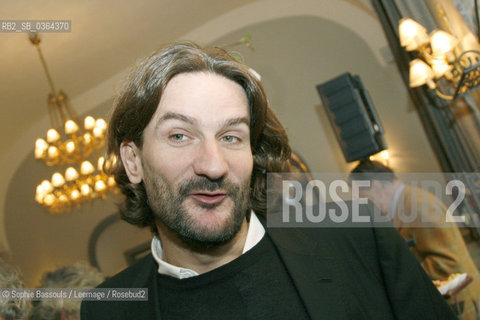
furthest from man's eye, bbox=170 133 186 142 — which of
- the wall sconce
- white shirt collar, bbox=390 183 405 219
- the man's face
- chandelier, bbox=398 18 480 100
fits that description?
the wall sconce

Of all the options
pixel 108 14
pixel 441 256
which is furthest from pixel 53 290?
pixel 108 14

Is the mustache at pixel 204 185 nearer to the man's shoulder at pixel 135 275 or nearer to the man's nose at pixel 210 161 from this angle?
the man's nose at pixel 210 161

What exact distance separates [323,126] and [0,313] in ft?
15.1

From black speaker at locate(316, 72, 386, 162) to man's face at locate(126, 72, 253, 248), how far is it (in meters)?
2.50

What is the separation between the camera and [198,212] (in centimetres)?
138

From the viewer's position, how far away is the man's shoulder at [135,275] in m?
1.60

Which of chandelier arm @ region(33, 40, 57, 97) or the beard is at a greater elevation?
chandelier arm @ region(33, 40, 57, 97)

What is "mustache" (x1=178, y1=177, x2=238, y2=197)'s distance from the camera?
1.37 m

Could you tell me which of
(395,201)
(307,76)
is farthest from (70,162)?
(395,201)

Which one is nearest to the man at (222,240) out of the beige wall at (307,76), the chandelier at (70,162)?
the chandelier at (70,162)

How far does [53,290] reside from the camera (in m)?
2.35

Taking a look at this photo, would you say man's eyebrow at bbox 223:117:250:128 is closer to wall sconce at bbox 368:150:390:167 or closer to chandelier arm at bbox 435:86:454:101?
chandelier arm at bbox 435:86:454:101

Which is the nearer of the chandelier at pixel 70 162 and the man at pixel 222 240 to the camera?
the man at pixel 222 240

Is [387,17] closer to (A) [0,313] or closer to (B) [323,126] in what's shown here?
(B) [323,126]
